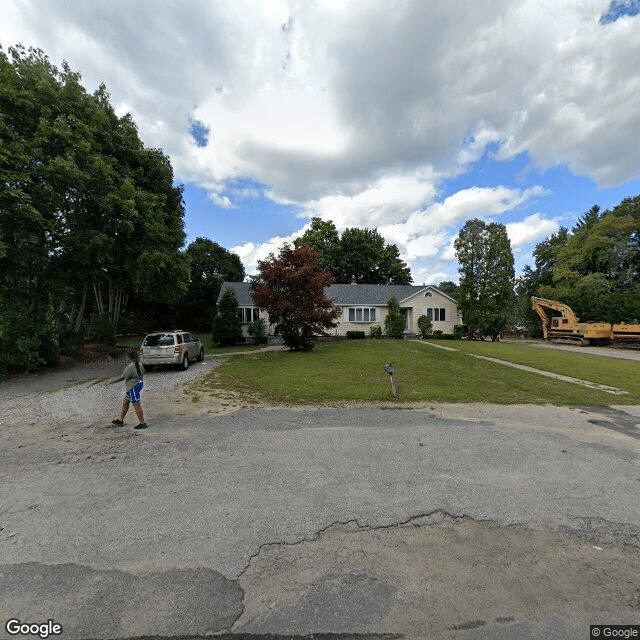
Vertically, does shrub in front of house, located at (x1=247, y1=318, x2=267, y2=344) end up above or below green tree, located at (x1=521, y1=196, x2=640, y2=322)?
below

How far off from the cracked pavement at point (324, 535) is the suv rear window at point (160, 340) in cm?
794

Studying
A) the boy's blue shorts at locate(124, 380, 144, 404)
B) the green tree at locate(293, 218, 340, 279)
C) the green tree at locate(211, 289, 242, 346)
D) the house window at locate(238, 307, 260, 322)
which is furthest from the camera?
the green tree at locate(293, 218, 340, 279)

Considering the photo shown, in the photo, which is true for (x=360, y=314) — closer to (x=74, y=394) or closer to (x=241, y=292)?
(x=241, y=292)

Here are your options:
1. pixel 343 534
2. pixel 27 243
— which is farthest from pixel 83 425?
pixel 27 243

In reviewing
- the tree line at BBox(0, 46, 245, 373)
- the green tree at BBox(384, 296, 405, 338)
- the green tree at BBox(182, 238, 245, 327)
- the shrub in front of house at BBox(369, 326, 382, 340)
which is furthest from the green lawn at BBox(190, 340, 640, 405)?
the green tree at BBox(182, 238, 245, 327)

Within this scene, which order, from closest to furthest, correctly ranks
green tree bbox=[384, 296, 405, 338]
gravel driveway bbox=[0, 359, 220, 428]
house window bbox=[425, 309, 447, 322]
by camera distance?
gravel driveway bbox=[0, 359, 220, 428] < green tree bbox=[384, 296, 405, 338] < house window bbox=[425, 309, 447, 322]

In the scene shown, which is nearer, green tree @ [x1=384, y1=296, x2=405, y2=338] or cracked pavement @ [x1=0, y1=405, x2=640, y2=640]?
cracked pavement @ [x1=0, y1=405, x2=640, y2=640]

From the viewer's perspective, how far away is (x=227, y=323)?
24391 millimetres

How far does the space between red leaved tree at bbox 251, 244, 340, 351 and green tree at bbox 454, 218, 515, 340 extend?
15.2 m

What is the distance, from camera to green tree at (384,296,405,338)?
89.8ft

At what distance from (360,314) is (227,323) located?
11.8 m

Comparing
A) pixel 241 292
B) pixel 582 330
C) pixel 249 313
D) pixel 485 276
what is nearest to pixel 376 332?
pixel 249 313

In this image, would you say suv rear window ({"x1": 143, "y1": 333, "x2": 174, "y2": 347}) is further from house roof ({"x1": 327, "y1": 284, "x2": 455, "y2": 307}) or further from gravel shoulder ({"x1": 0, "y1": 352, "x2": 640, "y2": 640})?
house roof ({"x1": 327, "y1": 284, "x2": 455, "y2": 307})

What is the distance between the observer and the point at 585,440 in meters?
5.48
